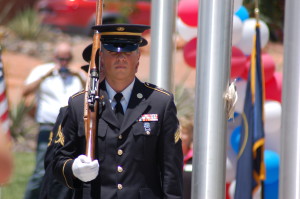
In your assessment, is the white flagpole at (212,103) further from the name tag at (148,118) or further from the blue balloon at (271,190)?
the blue balloon at (271,190)

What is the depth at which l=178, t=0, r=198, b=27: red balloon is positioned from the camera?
21.6 feet

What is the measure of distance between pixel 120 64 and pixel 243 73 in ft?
10.3

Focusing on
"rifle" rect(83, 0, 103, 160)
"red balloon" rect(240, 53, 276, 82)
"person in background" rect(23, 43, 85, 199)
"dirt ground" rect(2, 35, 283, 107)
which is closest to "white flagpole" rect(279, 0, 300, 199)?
"rifle" rect(83, 0, 103, 160)

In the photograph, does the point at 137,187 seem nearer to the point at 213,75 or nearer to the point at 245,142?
the point at 213,75

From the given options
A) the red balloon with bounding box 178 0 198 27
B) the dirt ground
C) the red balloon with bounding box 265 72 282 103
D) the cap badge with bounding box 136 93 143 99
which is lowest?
the cap badge with bounding box 136 93 143 99

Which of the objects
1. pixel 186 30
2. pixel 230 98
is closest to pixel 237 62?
pixel 186 30

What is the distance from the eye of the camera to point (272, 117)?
6.89m

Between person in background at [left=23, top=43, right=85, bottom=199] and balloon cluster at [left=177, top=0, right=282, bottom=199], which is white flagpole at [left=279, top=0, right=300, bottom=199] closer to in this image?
balloon cluster at [left=177, top=0, right=282, bottom=199]

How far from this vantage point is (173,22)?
518 cm

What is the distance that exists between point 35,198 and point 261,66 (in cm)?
242

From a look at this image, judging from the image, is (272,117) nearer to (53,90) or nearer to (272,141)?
(272,141)

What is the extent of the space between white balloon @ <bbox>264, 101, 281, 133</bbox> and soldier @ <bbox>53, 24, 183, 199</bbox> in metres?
2.95

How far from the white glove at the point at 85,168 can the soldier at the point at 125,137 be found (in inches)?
3.6

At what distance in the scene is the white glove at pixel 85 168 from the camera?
3705 mm
